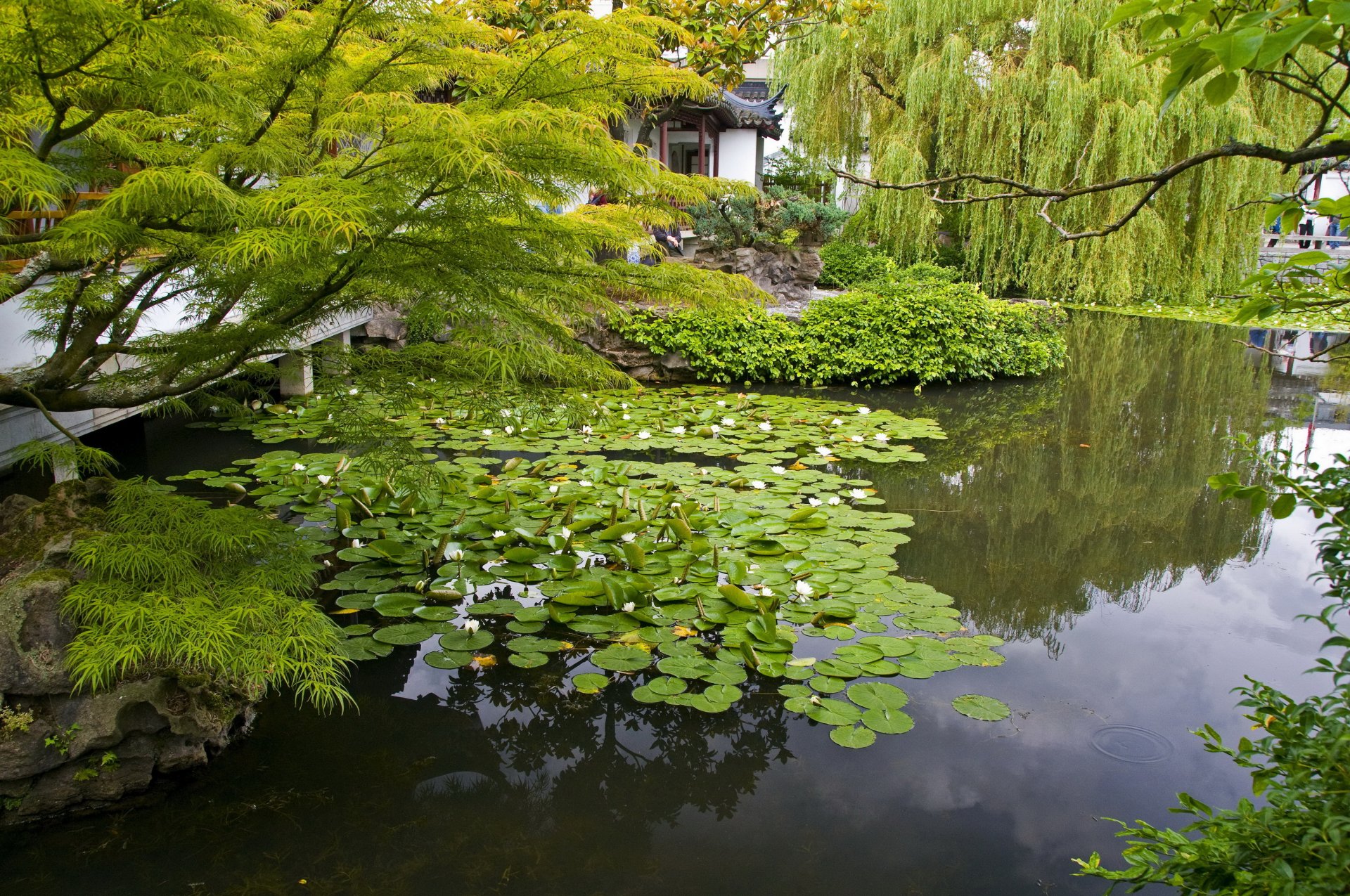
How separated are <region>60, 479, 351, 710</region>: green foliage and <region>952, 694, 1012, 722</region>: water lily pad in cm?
194

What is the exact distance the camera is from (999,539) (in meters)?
4.53

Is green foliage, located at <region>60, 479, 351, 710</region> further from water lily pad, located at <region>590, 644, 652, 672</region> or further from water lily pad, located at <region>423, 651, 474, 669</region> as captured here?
water lily pad, located at <region>590, 644, 652, 672</region>

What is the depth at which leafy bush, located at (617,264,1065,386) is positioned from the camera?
7996 millimetres

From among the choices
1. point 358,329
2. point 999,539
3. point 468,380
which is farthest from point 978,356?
point 468,380

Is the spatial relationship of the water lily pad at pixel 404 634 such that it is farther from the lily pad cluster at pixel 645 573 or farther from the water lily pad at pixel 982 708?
the water lily pad at pixel 982 708

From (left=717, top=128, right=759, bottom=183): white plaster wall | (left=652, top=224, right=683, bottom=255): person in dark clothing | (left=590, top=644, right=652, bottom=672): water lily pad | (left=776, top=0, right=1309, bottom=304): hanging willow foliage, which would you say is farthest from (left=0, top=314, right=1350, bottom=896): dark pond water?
(left=717, top=128, right=759, bottom=183): white plaster wall

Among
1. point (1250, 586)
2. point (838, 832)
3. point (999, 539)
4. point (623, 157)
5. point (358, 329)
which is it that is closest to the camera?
point (838, 832)

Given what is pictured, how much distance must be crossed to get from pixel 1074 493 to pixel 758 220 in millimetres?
8801

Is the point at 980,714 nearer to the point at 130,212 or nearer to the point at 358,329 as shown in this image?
the point at 130,212

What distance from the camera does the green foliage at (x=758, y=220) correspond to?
1288 cm

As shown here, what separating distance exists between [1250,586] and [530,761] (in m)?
3.44

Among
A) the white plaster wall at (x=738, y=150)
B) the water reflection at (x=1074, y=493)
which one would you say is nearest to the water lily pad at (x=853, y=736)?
the water reflection at (x=1074, y=493)

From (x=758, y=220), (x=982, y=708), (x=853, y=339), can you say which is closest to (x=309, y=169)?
(x=982, y=708)

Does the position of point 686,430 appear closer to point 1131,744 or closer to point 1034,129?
point 1131,744
